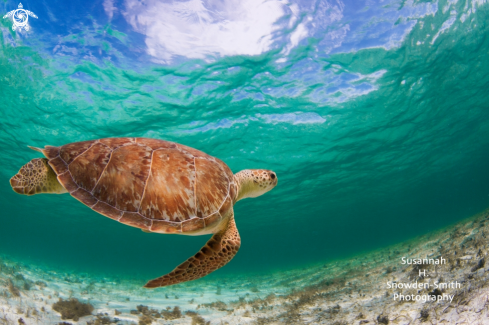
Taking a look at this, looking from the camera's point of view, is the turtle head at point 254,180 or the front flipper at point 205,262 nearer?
the front flipper at point 205,262

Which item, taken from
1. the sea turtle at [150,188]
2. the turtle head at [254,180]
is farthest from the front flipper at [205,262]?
the turtle head at [254,180]

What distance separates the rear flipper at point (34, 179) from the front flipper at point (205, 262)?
253cm

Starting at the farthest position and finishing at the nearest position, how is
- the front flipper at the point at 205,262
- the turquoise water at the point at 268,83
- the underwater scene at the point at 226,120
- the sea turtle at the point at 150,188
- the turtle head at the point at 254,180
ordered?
the turquoise water at the point at 268,83 < the turtle head at the point at 254,180 < the underwater scene at the point at 226,120 < the sea turtle at the point at 150,188 < the front flipper at the point at 205,262

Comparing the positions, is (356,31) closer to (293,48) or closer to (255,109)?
(293,48)

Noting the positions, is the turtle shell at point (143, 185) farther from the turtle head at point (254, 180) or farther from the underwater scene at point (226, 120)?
the turtle head at point (254, 180)

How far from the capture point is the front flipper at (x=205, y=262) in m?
2.94

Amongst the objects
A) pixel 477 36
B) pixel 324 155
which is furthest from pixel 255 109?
pixel 477 36

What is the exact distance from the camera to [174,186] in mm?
3344

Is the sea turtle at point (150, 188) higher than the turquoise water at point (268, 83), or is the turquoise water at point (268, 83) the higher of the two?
the turquoise water at point (268, 83)

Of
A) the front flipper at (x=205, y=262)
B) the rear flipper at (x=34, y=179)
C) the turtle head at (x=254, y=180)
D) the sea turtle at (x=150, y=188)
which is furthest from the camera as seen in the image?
the turtle head at (x=254, y=180)

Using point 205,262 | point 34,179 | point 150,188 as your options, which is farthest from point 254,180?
point 34,179

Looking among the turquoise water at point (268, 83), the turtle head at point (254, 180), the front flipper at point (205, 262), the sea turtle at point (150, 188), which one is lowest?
the front flipper at point (205, 262)

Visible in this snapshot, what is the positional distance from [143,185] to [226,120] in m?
9.26

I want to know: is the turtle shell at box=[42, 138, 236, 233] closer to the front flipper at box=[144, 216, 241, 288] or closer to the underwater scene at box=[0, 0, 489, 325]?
the underwater scene at box=[0, 0, 489, 325]
